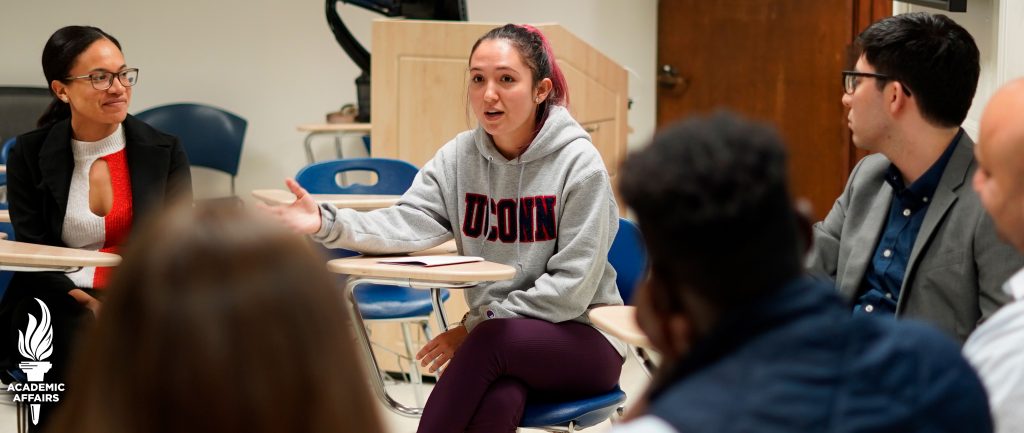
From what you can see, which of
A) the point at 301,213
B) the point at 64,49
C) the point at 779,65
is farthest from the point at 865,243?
the point at 779,65

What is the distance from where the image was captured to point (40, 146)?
2746 millimetres

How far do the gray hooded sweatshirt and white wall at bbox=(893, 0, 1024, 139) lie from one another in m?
0.86

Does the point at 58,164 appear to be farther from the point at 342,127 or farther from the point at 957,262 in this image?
the point at 342,127

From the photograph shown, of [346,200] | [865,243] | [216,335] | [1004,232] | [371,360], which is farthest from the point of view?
[346,200]

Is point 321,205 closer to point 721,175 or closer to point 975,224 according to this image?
point 975,224

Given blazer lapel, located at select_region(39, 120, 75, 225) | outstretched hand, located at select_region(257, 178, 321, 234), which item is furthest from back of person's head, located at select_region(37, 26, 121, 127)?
outstretched hand, located at select_region(257, 178, 321, 234)

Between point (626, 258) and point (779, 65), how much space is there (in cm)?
347

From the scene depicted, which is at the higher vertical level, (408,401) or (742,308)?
(742,308)

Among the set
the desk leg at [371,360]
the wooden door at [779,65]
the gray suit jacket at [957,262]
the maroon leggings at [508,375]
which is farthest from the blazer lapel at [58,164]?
the wooden door at [779,65]

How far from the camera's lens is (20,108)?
5.61m

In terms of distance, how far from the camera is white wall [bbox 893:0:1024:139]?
8.48ft

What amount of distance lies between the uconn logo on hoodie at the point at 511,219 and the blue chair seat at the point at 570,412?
14.9 inches

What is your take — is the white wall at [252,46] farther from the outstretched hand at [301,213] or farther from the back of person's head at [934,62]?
the back of person's head at [934,62]
